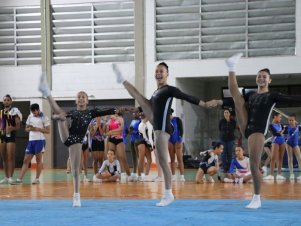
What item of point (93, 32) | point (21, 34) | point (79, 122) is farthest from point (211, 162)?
point (21, 34)

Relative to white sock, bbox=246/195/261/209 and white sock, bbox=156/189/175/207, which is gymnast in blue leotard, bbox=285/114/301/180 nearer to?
white sock, bbox=246/195/261/209

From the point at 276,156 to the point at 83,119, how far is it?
21.7 ft

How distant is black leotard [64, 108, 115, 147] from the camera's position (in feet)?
23.6

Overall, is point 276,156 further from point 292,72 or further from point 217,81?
point 217,81

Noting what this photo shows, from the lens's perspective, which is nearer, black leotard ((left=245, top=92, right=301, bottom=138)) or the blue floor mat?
the blue floor mat

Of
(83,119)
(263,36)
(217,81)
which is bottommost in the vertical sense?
(83,119)

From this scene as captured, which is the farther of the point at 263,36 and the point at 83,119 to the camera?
the point at 263,36

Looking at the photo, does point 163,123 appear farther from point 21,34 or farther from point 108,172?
point 21,34

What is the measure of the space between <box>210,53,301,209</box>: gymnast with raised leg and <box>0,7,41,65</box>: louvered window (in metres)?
14.9

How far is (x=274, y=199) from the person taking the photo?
8.01 meters

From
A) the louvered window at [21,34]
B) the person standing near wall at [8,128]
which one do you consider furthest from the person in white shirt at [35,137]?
the louvered window at [21,34]

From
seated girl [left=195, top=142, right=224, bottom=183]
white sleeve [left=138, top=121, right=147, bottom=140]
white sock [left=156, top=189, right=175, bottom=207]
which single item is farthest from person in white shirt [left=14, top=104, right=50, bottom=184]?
white sock [left=156, top=189, right=175, bottom=207]

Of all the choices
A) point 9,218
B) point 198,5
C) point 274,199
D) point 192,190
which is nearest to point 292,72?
point 198,5

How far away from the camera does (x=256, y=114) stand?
6820 mm
